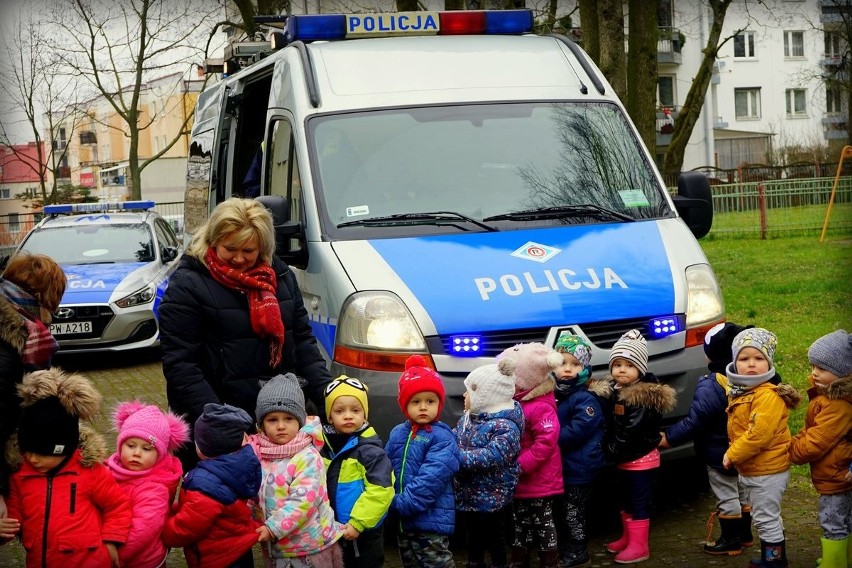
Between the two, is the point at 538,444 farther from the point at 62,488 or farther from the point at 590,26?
the point at 590,26

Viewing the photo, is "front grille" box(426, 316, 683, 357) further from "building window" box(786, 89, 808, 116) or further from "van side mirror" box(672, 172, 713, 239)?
"building window" box(786, 89, 808, 116)

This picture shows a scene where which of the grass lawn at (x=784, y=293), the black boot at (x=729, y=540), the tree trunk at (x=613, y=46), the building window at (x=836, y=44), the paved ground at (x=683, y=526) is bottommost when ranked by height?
the paved ground at (x=683, y=526)

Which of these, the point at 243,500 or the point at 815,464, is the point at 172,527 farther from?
the point at 815,464

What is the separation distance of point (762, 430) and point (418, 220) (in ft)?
7.22

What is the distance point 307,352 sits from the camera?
17.6 feet

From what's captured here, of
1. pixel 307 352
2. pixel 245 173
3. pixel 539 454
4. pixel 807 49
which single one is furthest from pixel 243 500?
pixel 807 49

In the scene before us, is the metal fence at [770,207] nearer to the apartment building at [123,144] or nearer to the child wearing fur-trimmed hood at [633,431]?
the apartment building at [123,144]

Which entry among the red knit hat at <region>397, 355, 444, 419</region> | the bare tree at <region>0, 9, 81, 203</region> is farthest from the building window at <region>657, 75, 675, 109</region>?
the red knit hat at <region>397, 355, 444, 419</region>

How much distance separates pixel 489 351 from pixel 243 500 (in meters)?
1.73

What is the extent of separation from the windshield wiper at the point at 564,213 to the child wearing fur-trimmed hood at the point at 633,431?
104 centimetres

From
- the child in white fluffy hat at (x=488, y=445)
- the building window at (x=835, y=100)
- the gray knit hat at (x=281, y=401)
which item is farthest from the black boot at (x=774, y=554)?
the gray knit hat at (x=281, y=401)

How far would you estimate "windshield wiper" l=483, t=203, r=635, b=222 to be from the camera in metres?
6.36

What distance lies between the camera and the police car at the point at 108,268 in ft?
42.5

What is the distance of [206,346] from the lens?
16.6 ft
